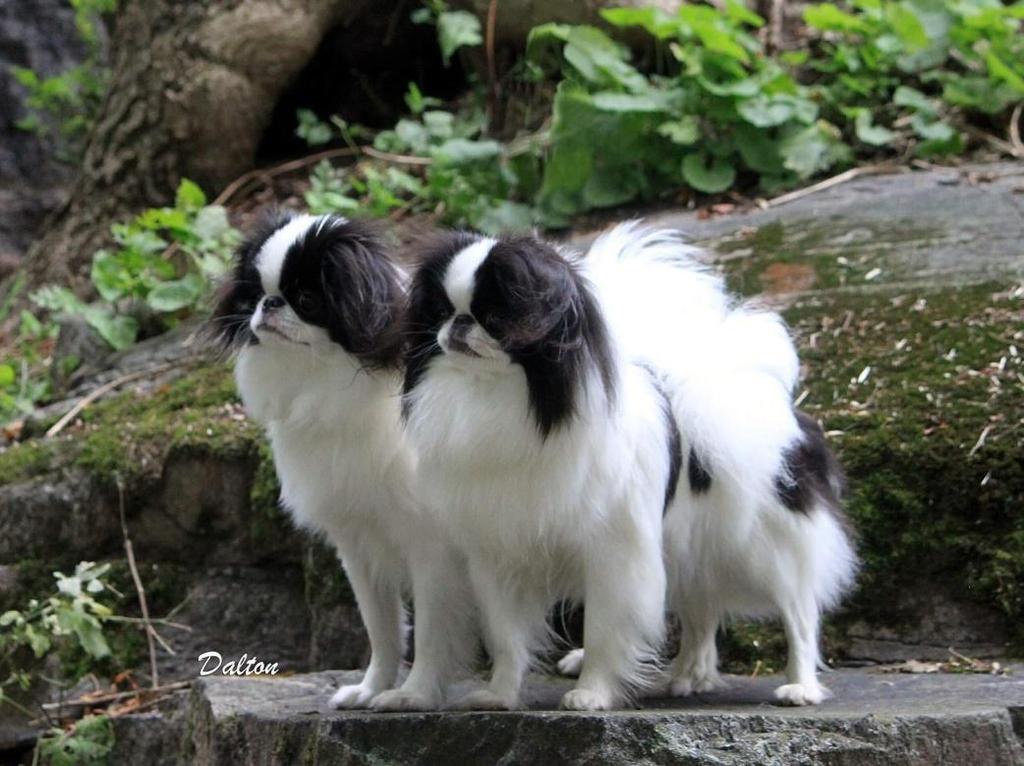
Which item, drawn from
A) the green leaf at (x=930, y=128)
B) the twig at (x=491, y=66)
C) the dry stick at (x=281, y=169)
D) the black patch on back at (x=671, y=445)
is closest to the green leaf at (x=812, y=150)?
the green leaf at (x=930, y=128)

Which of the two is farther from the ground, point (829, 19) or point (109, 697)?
point (829, 19)

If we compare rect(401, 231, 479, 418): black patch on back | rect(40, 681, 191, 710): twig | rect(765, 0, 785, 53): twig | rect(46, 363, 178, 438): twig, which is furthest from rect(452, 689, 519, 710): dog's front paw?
rect(765, 0, 785, 53): twig

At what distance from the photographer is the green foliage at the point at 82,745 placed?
4.62 m

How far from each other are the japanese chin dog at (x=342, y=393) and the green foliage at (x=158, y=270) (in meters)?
2.98

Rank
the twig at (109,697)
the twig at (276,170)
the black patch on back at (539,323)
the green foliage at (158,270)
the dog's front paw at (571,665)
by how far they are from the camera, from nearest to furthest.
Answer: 1. the black patch on back at (539,323)
2. the dog's front paw at (571,665)
3. the twig at (109,697)
4. the green foliage at (158,270)
5. the twig at (276,170)

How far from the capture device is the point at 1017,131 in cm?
703

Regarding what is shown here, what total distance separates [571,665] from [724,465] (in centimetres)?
96

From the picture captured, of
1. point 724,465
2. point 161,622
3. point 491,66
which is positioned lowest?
point 161,622

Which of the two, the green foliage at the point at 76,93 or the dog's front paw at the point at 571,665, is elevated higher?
the green foliage at the point at 76,93

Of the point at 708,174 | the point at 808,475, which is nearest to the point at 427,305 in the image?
the point at 808,475

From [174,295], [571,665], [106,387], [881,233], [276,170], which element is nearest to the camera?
[571,665]

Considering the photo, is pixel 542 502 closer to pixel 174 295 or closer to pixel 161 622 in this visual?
pixel 161 622

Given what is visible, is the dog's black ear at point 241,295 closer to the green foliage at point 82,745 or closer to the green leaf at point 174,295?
the green foliage at point 82,745

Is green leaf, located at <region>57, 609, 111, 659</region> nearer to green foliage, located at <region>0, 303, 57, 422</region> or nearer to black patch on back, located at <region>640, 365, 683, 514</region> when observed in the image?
black patch on back, located at <region>640, 365, 683, 514</region>
